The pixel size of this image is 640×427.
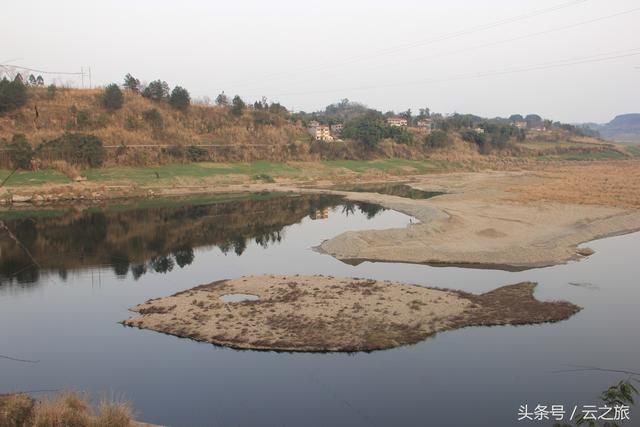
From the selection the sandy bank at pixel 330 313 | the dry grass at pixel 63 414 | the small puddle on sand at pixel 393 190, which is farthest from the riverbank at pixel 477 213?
the dry grass at pixel 63 414

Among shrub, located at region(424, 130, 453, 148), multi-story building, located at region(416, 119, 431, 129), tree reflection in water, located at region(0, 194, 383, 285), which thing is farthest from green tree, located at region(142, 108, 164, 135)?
multi-story building, located at region(416, 119, 431, 129)

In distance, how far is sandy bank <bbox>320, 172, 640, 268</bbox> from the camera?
28.7m

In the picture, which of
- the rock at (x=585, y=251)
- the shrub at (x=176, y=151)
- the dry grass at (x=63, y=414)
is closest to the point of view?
the dry grass at (x=63, y=414)

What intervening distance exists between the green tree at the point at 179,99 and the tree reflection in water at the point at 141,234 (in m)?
33.0

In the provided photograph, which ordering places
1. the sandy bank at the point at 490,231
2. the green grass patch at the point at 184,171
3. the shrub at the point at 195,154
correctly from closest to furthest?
the sandy bank at the point at 490,231 < the green grass patch at the point at 184,171 < the shrub at the point at 195,154

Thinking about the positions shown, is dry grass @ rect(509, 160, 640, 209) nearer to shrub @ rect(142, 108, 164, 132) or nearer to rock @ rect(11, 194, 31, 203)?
rock @ rect(11, 194, 31, 203)

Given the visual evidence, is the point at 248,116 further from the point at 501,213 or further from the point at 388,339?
the point at 388,339

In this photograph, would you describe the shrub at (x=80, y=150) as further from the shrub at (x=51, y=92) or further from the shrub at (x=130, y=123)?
the shrub at (x=51, y=92)

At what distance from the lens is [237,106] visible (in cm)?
8538

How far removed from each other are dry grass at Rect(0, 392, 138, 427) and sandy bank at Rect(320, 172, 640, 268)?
18358mm

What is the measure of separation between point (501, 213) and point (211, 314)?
28.7 meters

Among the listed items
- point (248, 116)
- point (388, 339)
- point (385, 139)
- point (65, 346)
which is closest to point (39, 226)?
point (65, 346)

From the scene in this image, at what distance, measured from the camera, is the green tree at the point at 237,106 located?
8525cm

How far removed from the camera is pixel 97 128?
67062mm
